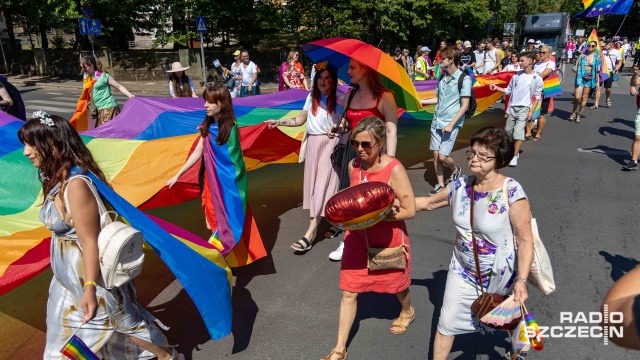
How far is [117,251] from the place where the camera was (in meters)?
2.33

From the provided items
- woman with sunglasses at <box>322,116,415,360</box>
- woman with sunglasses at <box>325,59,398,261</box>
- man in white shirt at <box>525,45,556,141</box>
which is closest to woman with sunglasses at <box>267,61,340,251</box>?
woman with sunglasses at <box>325,59,398,261</box>

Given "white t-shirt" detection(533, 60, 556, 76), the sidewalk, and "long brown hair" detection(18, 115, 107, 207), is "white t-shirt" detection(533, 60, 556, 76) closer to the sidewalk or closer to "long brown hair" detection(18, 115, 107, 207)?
"long brown hair" detection(18, 115, 107, 207)

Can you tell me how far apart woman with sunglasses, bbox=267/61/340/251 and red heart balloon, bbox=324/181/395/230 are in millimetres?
2035

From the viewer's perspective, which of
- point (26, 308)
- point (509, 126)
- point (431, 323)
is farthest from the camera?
point (509, 126)

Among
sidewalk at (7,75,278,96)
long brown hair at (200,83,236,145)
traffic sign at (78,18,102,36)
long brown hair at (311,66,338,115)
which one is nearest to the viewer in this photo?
long brown hair at (200,83,236,145)

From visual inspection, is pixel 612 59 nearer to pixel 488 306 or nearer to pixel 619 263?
pixel 619 263

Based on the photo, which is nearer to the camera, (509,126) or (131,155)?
(131,155)

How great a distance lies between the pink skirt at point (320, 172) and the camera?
4.80 m

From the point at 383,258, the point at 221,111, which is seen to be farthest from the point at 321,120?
the point at 383,258

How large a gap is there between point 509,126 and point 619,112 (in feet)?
20.6

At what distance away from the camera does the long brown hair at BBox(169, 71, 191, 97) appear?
8055 millimetres

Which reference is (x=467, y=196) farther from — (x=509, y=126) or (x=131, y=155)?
(x=509, y=126)

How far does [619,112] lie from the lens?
1207 cm

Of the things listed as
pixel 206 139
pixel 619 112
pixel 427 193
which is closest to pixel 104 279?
pixel 206 139
